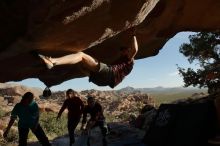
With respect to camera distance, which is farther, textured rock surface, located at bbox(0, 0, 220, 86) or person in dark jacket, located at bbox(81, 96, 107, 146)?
person in dark jacket, located at bbox(81, 96, 107, 146)

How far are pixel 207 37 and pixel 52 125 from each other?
1383 cm

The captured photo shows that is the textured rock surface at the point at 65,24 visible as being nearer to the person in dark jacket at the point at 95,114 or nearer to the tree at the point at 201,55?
the person in dark jacket at the point at 95,114

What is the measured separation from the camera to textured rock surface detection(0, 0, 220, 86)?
805cm

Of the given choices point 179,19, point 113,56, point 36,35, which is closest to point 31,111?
point 113,56

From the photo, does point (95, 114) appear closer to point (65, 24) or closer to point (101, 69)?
point (101, 69)

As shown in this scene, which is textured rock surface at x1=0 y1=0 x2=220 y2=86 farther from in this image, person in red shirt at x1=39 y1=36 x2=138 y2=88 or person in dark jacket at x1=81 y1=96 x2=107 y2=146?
person in dark jacket at x1=81 y1=96 x2=107 y2=146

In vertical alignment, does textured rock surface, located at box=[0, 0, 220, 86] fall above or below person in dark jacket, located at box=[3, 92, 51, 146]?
above

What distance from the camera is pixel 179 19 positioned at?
13891 mm

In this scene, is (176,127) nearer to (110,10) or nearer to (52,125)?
(110,10)

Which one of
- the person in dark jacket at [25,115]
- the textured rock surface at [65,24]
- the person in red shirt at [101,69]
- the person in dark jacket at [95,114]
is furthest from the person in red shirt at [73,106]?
the person in red shirt at [101,69]

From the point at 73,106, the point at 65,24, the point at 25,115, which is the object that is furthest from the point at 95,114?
the point at 65,24

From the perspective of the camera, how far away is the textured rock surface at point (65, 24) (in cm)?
805

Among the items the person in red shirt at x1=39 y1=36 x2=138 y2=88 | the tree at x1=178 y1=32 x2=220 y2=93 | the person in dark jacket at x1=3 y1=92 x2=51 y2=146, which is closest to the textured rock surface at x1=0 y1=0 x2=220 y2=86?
the person in red shirt at x1=39 y1=36 x2=138 y2=88

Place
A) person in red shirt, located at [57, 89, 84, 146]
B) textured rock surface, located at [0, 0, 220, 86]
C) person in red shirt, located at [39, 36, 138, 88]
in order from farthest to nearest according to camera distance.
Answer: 1. person in red shirt, located at [57, 89, 84, 146]
2. person in red shirt, located at [39, 36, 138, 88]
3. textured rock surface, located at [0, 0, 220, 86]
